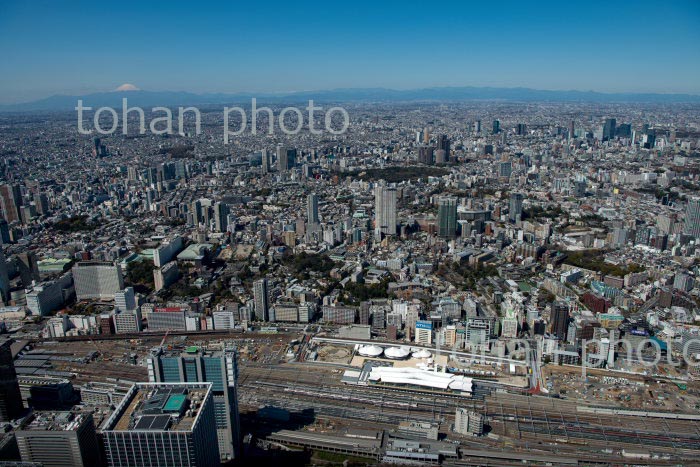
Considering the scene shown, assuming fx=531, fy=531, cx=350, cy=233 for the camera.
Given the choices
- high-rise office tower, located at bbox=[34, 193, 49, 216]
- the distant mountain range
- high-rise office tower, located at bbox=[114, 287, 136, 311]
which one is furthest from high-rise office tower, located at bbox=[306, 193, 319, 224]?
the distant mountain range

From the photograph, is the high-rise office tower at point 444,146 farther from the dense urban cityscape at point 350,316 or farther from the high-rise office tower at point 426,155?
the dense urban cityscape at point 350,316

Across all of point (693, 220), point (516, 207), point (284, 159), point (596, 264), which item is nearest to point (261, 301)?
point (596, 264)

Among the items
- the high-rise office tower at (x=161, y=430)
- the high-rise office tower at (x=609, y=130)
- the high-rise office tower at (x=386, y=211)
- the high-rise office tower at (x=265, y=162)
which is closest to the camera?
the high-rise office tower at (x=161, y=430)

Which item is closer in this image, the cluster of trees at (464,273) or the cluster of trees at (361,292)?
the cluster of trees at (361,292)

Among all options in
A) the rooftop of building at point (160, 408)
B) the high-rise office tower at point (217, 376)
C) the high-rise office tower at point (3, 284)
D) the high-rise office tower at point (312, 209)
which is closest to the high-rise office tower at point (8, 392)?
the high-rise office tower at point (217, 376)

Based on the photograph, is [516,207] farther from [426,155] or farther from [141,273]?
[141,273]

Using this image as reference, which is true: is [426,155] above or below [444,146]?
below

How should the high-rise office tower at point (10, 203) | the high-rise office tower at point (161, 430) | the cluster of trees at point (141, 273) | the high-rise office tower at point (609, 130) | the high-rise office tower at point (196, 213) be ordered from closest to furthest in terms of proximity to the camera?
the high-rise office tower at point (161, 430), the cluster of trees at point (141, 273), the high-rise office tower at point (10, 203), the high-rise office tower at point (196, 213), the high-rise office tower at point (609, 130)
